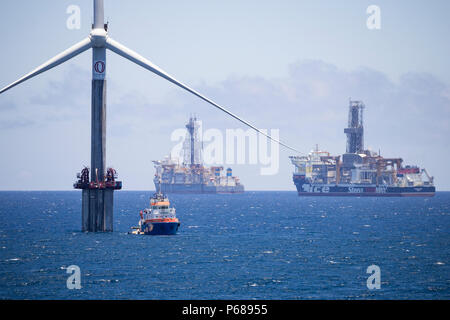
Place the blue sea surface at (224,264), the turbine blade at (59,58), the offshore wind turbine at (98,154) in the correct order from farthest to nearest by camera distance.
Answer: the offshore wind turbine at (98,154) → the turbine blade at (59,58) → the blue sea surface at (224,264)

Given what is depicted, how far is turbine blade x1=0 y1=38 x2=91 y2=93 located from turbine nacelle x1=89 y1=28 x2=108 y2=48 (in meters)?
1.20

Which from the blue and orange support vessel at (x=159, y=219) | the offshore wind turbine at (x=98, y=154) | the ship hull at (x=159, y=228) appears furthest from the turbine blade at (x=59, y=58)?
the ship hull at (x=159, y=228)

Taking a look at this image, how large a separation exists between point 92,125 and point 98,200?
1042cm

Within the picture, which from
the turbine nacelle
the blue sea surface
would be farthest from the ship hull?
the turbine nacelle

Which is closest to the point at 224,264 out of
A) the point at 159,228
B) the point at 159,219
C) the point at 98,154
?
the point at 159,219

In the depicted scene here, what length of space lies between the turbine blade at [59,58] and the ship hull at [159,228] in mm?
25347

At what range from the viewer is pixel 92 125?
93438 millimetres

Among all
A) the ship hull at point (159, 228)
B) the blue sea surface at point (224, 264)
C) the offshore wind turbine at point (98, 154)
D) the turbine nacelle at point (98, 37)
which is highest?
the turbine nacelle at point (98, 37)

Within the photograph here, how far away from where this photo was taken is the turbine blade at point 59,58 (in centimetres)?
7792

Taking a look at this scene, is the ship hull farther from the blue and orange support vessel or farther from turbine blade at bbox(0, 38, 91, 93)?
turbine blade at bbox(0, 38, 91, 93)

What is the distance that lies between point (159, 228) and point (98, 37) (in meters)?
27.7

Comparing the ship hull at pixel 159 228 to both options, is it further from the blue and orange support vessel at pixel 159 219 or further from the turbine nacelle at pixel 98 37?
the turbine nacelle at pixel 98 37
